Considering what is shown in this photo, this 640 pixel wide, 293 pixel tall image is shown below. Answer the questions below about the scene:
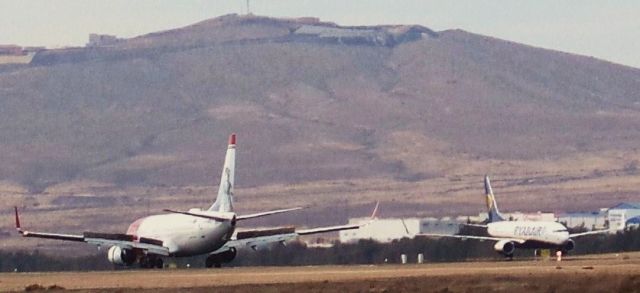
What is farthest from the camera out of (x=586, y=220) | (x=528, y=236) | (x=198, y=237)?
(x=586, y=220)

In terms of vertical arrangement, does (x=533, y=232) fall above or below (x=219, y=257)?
below

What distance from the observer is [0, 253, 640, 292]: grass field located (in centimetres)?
6888

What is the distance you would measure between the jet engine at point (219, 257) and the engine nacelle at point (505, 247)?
89.8ft

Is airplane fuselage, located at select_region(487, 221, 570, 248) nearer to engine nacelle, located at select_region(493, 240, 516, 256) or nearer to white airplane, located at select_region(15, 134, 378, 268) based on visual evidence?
engine nacelle, located at select_region(493, 240, 516, 256)

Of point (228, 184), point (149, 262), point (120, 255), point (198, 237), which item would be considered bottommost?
point (149, 262)

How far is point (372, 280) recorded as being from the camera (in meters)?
75.4

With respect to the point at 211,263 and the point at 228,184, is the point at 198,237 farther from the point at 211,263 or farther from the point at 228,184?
the point at 228,184

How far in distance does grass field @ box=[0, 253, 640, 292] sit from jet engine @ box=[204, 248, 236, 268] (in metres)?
13.7

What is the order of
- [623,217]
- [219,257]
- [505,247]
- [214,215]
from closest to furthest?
[214,215] < [219,257] < [505,247] < [623,217]

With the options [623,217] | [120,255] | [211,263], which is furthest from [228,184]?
[623,217]

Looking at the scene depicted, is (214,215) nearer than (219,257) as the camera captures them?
Yes

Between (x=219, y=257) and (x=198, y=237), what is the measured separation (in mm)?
3139

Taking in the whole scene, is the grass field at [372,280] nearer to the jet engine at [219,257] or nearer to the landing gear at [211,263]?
the jet engine at [219,257]

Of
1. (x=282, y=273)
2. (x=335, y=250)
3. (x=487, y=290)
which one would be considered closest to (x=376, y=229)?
(x=335, y=250)
